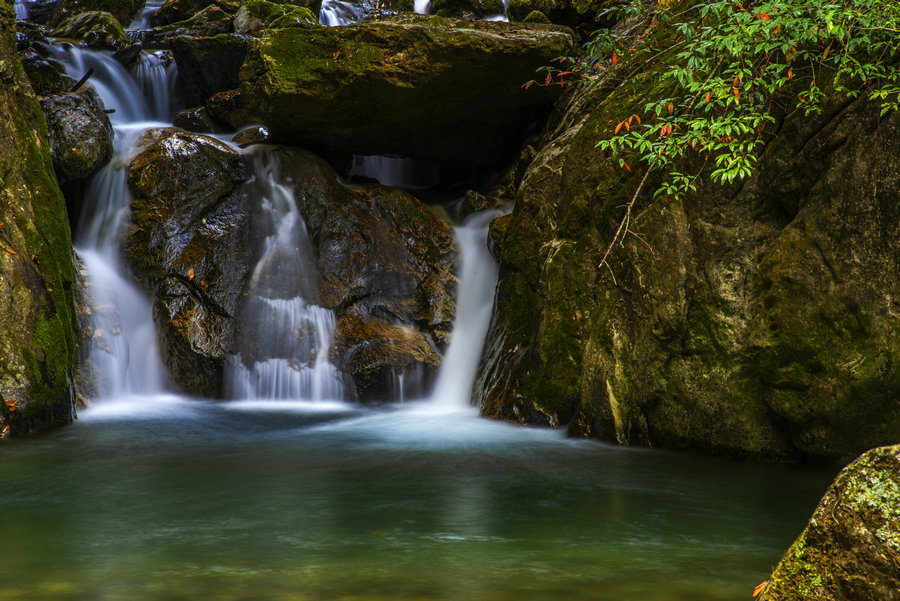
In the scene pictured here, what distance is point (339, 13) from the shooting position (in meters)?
18.6

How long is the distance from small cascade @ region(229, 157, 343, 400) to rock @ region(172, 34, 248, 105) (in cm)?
338

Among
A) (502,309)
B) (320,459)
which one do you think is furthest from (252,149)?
(320,459)

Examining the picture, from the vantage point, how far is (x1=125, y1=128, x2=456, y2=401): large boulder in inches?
411

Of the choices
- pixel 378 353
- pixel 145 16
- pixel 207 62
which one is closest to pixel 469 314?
pixel 378 353

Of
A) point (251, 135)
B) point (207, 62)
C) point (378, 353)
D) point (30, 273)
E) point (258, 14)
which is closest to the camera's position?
point (30, 273)

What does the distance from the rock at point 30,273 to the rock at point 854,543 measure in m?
7.23

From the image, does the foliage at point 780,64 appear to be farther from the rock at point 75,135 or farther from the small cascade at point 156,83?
the small cascade at point 156,83

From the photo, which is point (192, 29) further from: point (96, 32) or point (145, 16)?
point (145, 16)

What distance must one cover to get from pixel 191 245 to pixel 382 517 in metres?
7.26

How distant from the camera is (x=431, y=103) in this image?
456 inches

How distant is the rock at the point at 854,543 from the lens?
7.14 feet

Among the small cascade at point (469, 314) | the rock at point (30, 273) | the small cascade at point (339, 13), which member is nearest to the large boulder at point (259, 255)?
the small cascade at point (469, 314)

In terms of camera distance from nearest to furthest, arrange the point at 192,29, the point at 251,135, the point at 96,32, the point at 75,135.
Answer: the point at 75,135 < the point at 251,135 < the point at 96,32 < the point at 192,29

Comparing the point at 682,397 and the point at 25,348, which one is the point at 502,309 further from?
the point at 25,348
